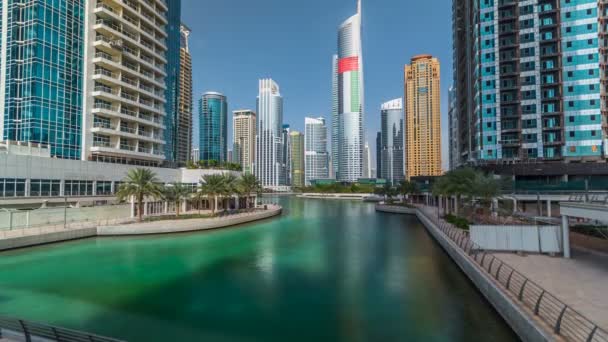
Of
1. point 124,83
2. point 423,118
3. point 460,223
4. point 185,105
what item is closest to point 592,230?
point 460,223

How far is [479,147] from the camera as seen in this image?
6906 centimetres

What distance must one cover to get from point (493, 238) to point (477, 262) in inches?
150

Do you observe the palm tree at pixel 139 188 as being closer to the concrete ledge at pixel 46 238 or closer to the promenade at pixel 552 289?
the concrete ledge at pixel 46 238

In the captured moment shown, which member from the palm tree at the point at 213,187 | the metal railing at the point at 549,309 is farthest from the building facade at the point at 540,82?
the palm tree at the point at 213,187

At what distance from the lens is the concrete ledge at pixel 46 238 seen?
30.5 meters

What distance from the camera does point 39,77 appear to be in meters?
46.4

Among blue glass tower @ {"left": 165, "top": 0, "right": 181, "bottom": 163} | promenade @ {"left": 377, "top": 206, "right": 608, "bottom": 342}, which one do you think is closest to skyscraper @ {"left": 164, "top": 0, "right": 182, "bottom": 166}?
blue glass tower @ {"left": 165, "top": 0, "right": 181, "bottom": 163}

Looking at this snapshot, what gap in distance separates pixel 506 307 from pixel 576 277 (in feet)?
20.9

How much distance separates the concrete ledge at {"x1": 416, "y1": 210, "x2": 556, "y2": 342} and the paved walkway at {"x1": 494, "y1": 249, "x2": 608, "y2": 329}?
6.97ft

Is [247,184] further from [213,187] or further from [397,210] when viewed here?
[397,210]

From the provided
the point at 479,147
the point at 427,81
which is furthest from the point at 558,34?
the point at 427,81

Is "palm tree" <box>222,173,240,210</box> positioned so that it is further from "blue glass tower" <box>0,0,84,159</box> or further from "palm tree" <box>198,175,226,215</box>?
"blue glass tower" <box>0,0,84,159</box>

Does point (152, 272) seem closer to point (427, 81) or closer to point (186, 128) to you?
point (186, 128)

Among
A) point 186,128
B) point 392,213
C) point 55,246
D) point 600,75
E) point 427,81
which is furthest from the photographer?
point 427,81
